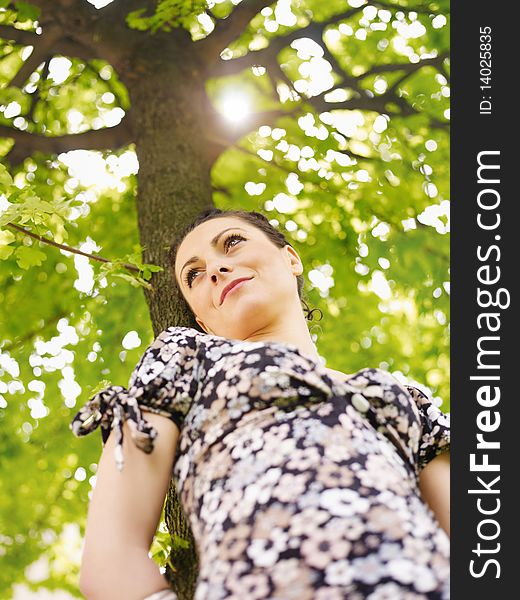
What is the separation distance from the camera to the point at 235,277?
240 centimetres

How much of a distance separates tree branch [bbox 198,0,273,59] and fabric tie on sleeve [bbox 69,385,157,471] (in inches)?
132

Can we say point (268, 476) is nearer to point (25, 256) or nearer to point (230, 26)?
point (25, 256)

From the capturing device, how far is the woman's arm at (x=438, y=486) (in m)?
2.07

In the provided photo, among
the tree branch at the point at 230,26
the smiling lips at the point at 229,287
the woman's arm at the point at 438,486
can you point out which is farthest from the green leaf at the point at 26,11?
the woman's arm at the point at 438,486

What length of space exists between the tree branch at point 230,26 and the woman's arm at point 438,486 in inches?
135

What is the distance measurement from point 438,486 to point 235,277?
3.17 ft

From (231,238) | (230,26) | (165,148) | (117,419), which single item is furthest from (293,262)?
(230,26)

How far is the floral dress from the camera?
1445mm

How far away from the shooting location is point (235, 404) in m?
1.81

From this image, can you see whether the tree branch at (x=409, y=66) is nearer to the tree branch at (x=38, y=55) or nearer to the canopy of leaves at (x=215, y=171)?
the canopy of leaves at (x=215, y=171)

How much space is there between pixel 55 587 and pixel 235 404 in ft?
19.2

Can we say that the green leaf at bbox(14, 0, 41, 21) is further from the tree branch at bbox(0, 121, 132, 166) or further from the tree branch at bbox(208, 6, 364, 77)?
the tree branch at bbox(208, 6, 364, 77)

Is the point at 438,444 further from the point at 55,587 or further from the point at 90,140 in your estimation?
the point at 55,587

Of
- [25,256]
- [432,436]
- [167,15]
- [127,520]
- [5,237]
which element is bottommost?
[127,520]
